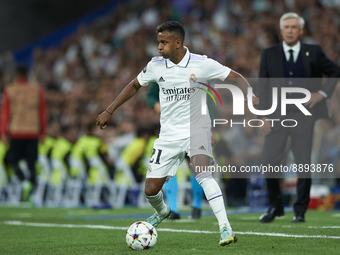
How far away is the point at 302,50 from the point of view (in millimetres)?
6871

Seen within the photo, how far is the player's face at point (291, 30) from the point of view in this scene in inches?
269

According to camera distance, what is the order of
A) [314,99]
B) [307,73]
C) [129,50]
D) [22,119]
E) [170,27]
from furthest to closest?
[129,50] → [22,119] → [307,73] → [314,99] → [170,27]

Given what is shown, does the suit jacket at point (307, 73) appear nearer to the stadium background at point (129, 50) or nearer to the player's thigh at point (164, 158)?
the player's thigh at point (164, 158)

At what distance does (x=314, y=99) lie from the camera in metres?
6.73

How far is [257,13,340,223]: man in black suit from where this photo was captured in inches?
264

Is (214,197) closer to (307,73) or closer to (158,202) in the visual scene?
(158,202)

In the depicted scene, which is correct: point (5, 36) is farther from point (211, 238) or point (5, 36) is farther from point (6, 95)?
point (211, 238)

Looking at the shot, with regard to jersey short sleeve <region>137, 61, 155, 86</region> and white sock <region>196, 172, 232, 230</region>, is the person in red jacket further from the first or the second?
white sock <region>196, 172, 232, 230</region>

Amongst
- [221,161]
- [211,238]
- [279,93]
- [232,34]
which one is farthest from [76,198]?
[211,238]

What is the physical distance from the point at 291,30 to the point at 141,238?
11.5ft

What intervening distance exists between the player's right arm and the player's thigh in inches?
20.2

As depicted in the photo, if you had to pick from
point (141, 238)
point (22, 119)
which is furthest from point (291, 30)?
point (22, 119)

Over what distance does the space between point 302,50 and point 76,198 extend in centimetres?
860

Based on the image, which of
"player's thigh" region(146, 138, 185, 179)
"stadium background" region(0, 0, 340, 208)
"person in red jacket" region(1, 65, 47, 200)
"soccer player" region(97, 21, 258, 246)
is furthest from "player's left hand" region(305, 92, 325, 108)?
"person in red jacket" region(1, 65, 47, 200)
